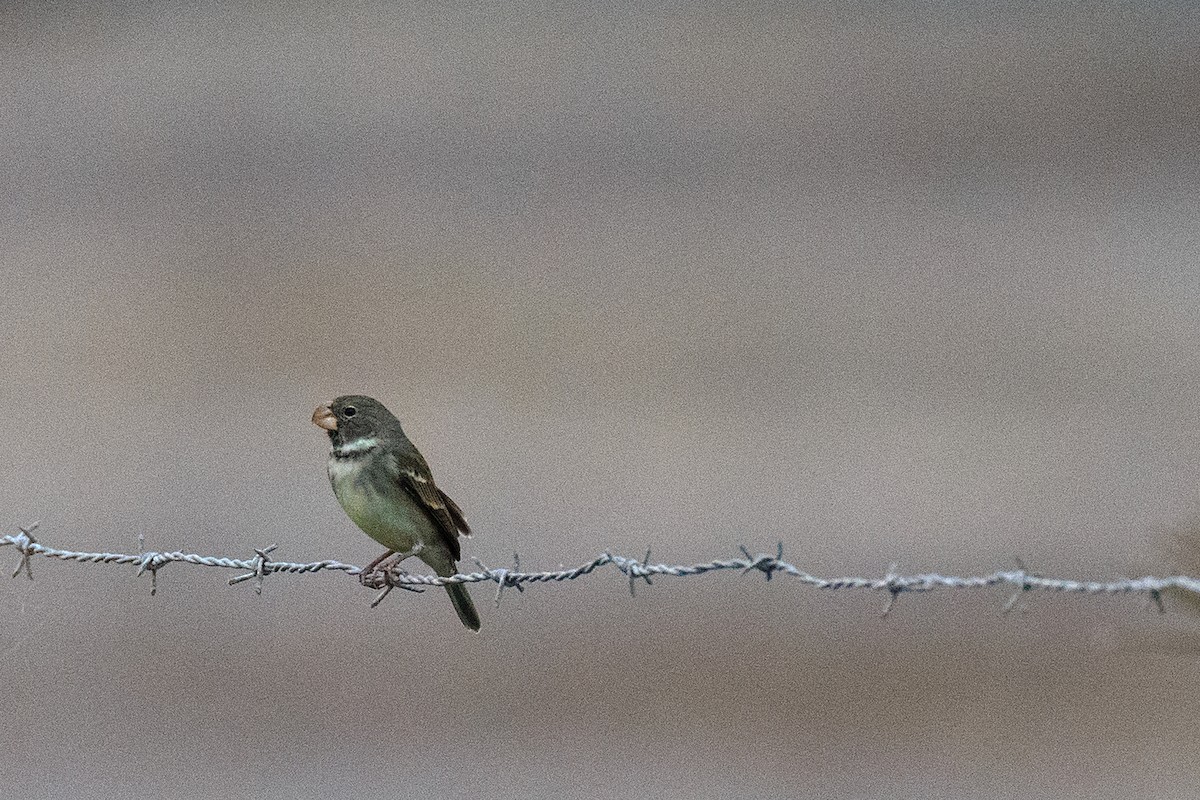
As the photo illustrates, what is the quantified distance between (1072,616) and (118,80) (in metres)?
6.85

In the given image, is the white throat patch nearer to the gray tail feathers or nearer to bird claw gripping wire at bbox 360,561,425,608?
bird claw gripping wire at bbox 360,561,425,608

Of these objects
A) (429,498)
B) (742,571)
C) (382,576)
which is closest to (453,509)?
(429,498)

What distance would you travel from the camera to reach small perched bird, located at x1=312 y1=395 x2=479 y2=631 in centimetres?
432

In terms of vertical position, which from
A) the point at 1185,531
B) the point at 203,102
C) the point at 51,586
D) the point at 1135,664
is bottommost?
the point at 1185,531

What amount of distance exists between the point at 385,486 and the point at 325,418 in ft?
1.00

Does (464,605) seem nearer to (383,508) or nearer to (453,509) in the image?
(453,509)

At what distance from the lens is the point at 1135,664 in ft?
25.6

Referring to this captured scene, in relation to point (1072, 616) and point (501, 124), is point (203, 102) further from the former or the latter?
point (1072, 616)

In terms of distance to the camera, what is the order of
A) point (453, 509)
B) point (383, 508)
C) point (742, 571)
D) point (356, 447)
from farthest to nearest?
point (453, 509)
point (356, 447)
point (383, 508)
point (742, 571)

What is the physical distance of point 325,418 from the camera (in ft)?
14.3

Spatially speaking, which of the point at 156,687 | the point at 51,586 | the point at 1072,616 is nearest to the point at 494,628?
the point at 156,687

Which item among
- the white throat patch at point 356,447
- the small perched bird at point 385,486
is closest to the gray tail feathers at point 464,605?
the small perched bird at point 385,486

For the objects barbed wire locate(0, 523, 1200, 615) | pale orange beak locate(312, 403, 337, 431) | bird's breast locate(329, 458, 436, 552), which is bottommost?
barbed wire locate(0, 523, 1200, 615)

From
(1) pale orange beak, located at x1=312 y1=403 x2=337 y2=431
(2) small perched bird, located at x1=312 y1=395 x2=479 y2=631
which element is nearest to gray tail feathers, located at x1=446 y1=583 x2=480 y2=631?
(2) small perched bird, located at x1=312 y1=395 x2=479 y2=631
